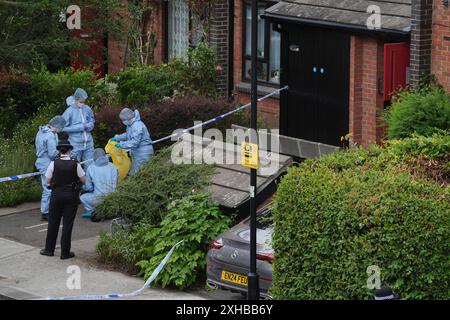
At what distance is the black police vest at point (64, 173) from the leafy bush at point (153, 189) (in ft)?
2.22

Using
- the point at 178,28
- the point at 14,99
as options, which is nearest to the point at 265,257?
the point at 14,99

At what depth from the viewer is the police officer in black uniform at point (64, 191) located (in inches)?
615

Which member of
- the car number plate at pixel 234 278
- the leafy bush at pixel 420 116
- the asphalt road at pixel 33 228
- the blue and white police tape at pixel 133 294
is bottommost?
the asphalt road at pixel 33 228

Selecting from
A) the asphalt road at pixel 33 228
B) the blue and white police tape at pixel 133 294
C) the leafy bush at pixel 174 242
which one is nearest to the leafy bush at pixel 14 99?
the asphalt road at pixel 33 228

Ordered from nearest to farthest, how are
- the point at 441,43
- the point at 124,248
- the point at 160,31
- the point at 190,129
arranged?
the point at 124,248 < the point at 441,43 < the point at 190,129 < the point at 160,31

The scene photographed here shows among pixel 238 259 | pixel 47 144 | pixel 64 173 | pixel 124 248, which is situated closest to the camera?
pixel 238 259

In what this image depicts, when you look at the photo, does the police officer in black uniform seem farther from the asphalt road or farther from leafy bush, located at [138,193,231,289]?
leafy bush, located at [138,193,231,289]

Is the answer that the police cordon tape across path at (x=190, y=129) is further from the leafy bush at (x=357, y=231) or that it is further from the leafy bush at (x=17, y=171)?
the leafy bush at (x=357, y=231)

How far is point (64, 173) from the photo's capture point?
15.6 meters

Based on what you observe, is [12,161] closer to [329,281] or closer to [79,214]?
[79,214]

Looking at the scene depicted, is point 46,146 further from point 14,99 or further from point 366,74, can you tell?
point 366,74

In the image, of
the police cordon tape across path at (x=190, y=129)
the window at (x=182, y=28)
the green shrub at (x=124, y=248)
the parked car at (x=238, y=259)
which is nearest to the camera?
the parked car at (x=238, y=259)

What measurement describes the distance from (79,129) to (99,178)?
1.23m

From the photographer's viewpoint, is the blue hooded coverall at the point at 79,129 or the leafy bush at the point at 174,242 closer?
the leafy bush at the point at 174,242
